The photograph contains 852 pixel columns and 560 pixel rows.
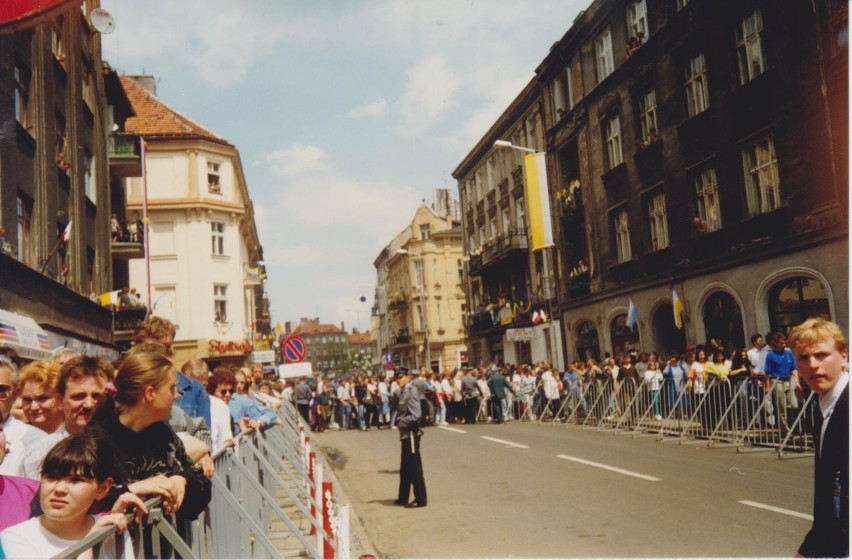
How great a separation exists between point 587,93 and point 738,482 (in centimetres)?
2030

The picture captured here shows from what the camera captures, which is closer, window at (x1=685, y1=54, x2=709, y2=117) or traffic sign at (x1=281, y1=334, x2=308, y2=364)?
traffic sign at (x1=281, y1=334, x2=308, y2=364)

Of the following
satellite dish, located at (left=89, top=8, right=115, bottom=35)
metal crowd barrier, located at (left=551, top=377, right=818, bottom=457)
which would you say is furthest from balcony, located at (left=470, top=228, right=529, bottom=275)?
satellite dish, located at (left=89, top=8, right=115, bottom=35)

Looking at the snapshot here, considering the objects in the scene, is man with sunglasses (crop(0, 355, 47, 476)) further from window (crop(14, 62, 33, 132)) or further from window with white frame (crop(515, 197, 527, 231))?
window with white frame (crop(515, 197, 527, 231))

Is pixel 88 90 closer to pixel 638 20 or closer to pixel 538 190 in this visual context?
pixel 538 190

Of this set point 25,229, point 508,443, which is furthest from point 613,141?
point 25,229

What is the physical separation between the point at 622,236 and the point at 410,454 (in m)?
17.2

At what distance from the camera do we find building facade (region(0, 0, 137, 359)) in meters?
14.0

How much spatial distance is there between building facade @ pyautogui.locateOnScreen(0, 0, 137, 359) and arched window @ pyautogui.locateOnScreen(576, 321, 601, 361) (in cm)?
1650

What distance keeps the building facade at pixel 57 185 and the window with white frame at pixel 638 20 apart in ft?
51.0

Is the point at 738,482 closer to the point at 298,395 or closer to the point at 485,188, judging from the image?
the point at 298,395

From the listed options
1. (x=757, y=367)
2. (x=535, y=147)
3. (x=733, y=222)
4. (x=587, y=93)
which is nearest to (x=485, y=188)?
(x=535, y=147)

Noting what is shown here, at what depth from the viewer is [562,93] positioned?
3108 cm

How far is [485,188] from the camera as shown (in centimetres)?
4509

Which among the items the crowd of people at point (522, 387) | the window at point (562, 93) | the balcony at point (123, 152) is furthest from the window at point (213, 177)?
the window at point (562, 93)
